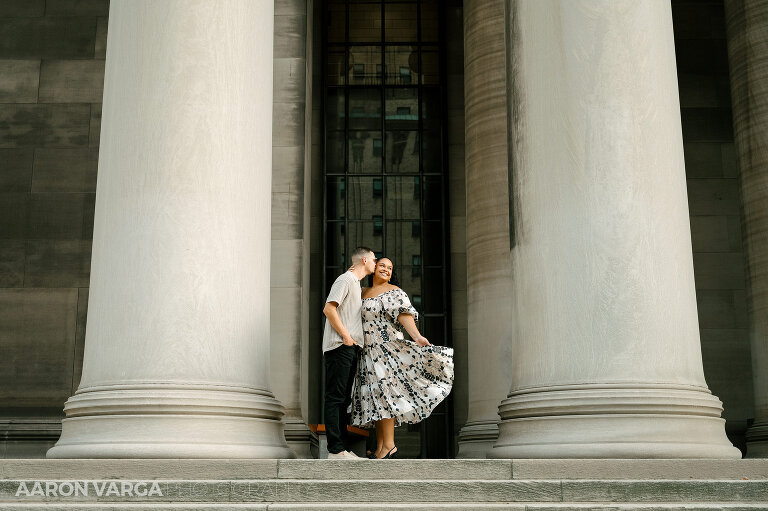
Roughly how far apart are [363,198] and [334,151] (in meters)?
2.70

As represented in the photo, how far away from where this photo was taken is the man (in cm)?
2012

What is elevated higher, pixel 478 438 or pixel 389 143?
pixel 389 143

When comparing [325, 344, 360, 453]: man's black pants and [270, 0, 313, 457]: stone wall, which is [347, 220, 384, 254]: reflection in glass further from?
[325, 344, 360, 453]: man's black pants

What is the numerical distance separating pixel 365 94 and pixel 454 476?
28779 millimetres

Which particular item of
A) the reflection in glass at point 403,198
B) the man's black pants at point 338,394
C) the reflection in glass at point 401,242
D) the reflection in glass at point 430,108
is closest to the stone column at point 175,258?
the man's black pants at point 338,394

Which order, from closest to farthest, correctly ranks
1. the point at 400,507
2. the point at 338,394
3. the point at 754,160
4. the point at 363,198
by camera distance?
the point at 400,507 < the point at 338,394 < the point at 754,160 < the point at 363,198

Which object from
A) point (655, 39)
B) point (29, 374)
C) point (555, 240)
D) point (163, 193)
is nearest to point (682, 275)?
point (555, 240)

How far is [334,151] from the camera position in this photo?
137ft

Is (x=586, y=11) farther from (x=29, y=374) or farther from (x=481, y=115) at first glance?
(x=29, y=374)

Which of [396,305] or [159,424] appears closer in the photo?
[159,424]

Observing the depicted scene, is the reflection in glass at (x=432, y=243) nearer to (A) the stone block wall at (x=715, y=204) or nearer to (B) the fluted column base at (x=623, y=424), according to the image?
(A) the stone block wall at (x=715, y=204)

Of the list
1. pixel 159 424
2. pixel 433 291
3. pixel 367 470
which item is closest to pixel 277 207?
pixel 433 291

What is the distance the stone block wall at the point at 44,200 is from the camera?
32.2 meters

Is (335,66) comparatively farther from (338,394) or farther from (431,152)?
(338,394)
